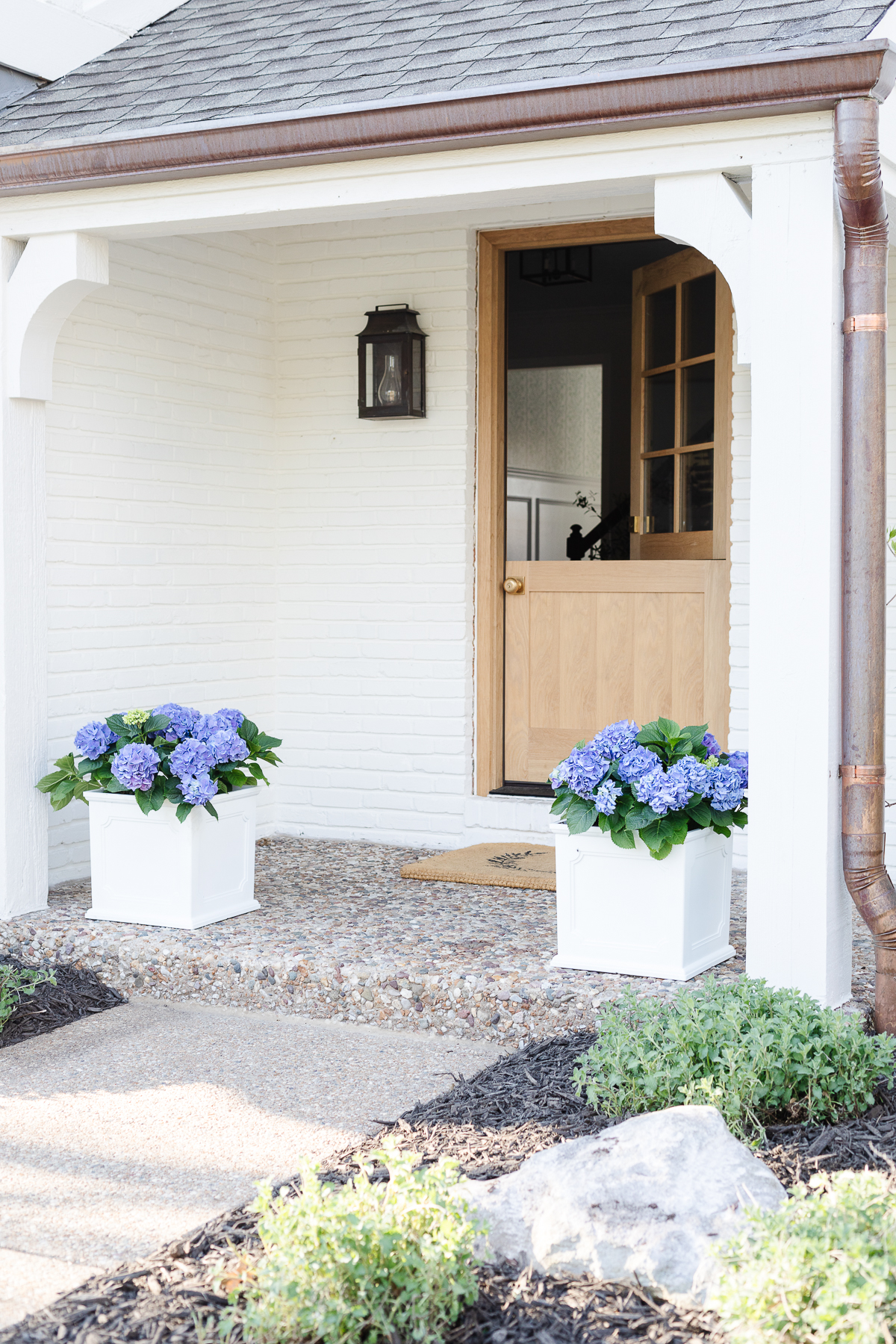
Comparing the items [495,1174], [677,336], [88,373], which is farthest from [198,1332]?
[677,336]

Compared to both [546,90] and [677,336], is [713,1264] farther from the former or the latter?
[677,336]

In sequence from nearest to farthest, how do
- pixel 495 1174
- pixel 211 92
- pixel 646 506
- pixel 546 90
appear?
1. pixel 495 1174
2. pixel 546 90
3. pixel 211 92
4. pixel 646 506

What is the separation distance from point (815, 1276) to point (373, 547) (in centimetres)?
411

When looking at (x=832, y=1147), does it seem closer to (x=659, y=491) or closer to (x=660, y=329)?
(x=659, y=491)

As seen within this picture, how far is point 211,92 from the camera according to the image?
405 cm

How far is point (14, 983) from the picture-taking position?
152 inches

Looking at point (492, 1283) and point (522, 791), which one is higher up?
point (522, 791)

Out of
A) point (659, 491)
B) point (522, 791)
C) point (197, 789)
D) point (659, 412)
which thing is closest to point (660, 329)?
point (659, 412)

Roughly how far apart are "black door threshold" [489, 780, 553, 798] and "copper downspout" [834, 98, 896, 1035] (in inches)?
89.0

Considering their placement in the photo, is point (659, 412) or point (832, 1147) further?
point (659, 412)

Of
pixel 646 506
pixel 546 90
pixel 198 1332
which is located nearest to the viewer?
pixel 198 1332

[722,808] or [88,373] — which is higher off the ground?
[88,373]

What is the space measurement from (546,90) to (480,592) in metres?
2.44

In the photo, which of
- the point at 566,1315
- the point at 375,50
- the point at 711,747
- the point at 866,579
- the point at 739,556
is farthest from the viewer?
the point at 739,556
